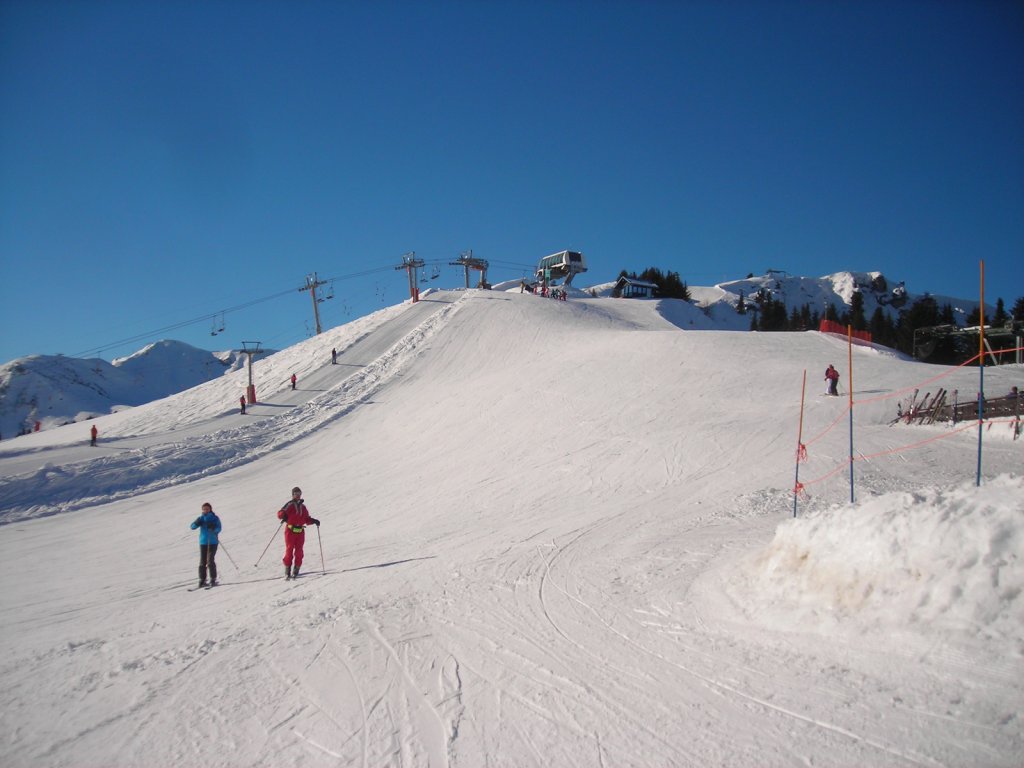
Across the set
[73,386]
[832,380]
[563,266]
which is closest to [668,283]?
[563,266]

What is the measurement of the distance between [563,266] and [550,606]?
7416 cm

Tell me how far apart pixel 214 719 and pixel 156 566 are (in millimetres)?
8412

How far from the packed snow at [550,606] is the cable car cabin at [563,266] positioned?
5988 centimetres

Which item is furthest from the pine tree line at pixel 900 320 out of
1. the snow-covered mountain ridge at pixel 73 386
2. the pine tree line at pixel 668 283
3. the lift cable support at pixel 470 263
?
the snow-covered mountain ridge at pixel 73 386

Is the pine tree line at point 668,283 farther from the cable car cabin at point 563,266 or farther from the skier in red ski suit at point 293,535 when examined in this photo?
the skier in red ski suit at point 293,535

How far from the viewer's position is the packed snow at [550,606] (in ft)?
15.2

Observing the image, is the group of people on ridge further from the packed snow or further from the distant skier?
the distant skier

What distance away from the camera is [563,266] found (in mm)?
78875

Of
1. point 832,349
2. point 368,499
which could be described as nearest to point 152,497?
point 368,499

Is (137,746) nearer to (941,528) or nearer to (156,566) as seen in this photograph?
(941,528)

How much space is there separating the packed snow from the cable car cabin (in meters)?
59.9

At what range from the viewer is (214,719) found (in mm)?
5129

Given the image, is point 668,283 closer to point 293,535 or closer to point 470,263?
point 470,263

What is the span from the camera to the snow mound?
4898 mm
